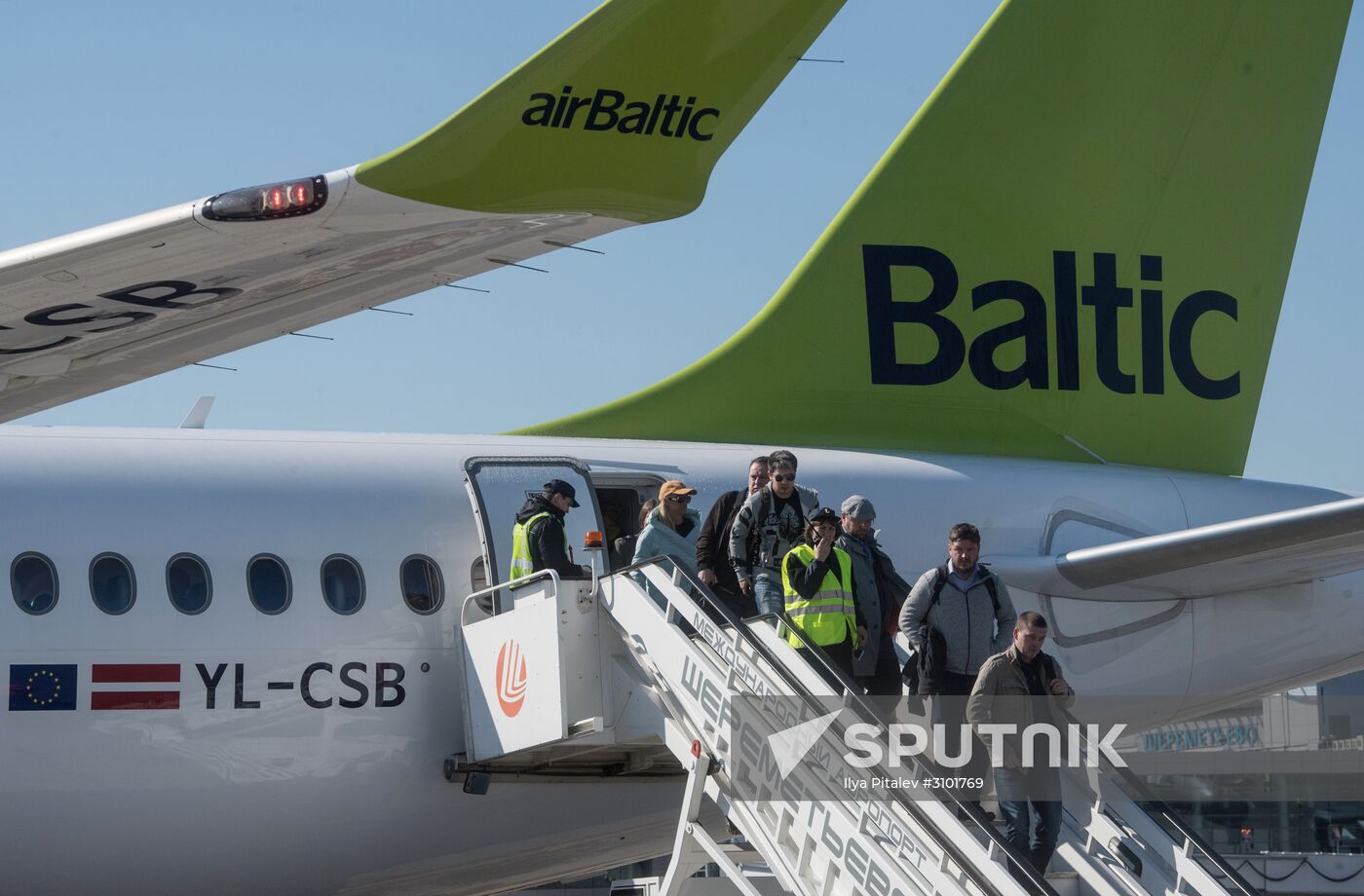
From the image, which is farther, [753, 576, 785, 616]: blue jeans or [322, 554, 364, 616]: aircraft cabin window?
[322, 554, 364, 616]: aircraft cabin window

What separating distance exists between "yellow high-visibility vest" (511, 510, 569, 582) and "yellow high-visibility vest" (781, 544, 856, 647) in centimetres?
190

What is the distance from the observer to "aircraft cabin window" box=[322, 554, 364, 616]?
11.7 m

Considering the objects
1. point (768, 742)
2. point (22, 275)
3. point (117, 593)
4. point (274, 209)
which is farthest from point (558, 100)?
point (117, 593)

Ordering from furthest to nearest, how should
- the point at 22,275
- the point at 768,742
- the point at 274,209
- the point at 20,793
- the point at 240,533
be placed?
the point at 240,533 → the point at 20,793 → the point at 768,742 → the point at 22,275 → the point at 274,209

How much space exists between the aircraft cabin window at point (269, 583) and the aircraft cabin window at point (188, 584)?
275 millimetres

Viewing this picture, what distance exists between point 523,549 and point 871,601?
232cm

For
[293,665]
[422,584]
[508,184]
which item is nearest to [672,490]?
[422,584]

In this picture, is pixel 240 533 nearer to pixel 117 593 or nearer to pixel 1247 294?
pixel 117 593

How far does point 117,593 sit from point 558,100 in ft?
18.4

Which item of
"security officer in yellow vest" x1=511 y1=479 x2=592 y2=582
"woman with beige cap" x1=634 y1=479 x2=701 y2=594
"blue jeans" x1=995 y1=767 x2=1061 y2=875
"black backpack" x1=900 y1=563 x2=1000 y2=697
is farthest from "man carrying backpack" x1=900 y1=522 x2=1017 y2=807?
"security officer in yellow vest" x1=511 y1=479 x2=592 y2=582

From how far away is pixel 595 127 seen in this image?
6887 millimetres

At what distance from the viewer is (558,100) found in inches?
270

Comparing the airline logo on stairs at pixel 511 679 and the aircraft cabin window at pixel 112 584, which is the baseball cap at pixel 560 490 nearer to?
the airline logo on stairs at pixel 511 679

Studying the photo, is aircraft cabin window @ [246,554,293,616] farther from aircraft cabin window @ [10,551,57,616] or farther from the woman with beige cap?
the woman with beige cap
